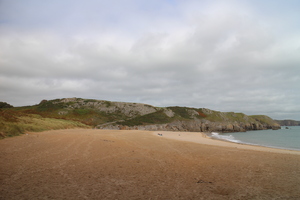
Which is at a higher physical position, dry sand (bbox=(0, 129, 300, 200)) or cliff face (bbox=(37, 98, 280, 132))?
cliff face (bbox=(37, 98, 280, 132))

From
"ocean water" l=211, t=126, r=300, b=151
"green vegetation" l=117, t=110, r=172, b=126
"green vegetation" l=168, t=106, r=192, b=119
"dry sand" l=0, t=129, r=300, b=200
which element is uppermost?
"green vegetation" l=168, t=106, r=192, b=119

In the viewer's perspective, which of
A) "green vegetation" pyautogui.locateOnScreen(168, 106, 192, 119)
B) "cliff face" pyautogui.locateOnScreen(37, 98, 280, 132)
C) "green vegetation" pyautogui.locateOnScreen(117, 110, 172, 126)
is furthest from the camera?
"green vegetation" pyautogui.locateOnScreen(168, 106, 192, 119)

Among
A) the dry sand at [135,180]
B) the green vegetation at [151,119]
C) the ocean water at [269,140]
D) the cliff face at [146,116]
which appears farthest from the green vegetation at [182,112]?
the dry sand at [135,180]

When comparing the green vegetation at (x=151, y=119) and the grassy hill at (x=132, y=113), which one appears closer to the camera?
the green vegetation at (x=151, y=119)

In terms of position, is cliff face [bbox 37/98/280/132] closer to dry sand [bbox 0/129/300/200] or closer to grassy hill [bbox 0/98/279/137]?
grassy hill [bbox 0/98/279/137]

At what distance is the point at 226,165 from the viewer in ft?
36.4

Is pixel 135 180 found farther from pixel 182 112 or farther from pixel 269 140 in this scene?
pixel 182 112

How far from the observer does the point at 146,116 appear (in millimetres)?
93562

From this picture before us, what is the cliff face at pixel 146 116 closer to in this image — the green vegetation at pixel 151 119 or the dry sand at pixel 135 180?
the green vegetation at pixel 151 119

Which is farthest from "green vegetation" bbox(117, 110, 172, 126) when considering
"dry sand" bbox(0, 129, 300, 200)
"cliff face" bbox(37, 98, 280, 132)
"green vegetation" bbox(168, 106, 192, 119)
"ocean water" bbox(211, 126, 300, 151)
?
"dry sand" bbox(0, 129, 300, 200)

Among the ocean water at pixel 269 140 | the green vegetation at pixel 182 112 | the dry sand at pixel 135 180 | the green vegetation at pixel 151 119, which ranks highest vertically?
the green vegetation at pixel 182 112

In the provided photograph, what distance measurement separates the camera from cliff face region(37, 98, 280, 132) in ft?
259

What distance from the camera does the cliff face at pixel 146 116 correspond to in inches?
3109

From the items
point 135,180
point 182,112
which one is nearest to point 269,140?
point 135,180
